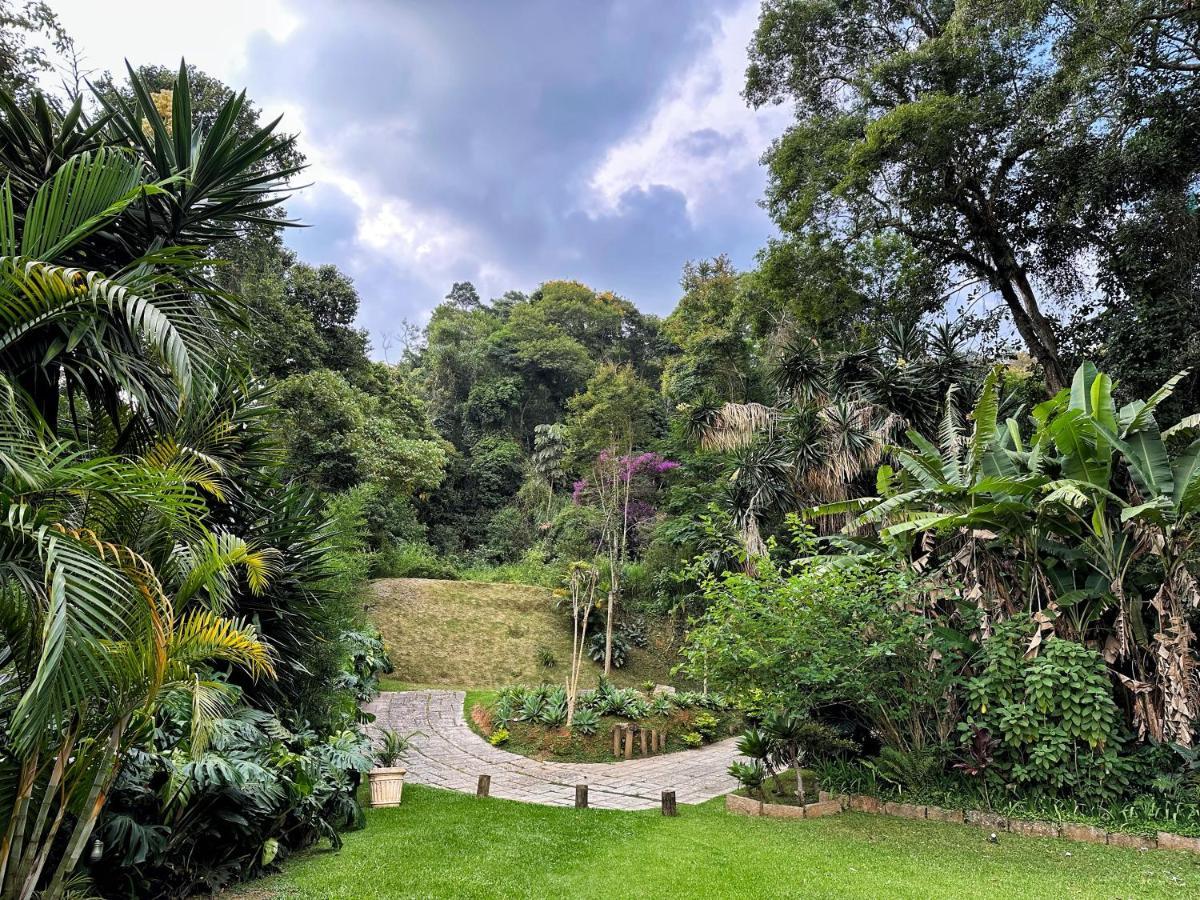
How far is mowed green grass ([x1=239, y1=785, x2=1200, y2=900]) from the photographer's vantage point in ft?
13.0

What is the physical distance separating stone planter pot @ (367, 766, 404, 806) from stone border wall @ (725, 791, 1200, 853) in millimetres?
3409

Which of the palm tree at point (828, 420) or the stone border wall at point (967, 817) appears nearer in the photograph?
the stone border wall at point (967, 817)

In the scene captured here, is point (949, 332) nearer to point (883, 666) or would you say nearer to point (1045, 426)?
point (1045, 426)

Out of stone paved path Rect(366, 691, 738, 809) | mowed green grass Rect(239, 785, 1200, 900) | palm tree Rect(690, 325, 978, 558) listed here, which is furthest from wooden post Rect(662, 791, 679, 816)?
palm tree Rect(690, 325, 978, 558)

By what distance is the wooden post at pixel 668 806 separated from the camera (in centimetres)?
610

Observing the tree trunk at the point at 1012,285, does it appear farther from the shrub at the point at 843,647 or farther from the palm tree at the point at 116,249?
the palm tree at the point at 116,249

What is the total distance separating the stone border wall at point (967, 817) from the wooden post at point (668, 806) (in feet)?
2.24

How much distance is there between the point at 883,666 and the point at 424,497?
18708 millimetres

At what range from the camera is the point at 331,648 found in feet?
21.1

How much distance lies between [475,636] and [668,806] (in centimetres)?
1058

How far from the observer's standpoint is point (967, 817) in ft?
18.6

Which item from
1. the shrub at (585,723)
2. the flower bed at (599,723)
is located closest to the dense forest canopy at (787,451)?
the flower bed at (599,723)

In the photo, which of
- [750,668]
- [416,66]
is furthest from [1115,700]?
[416,66]

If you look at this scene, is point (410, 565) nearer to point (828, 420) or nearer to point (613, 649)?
point (613, 649)
